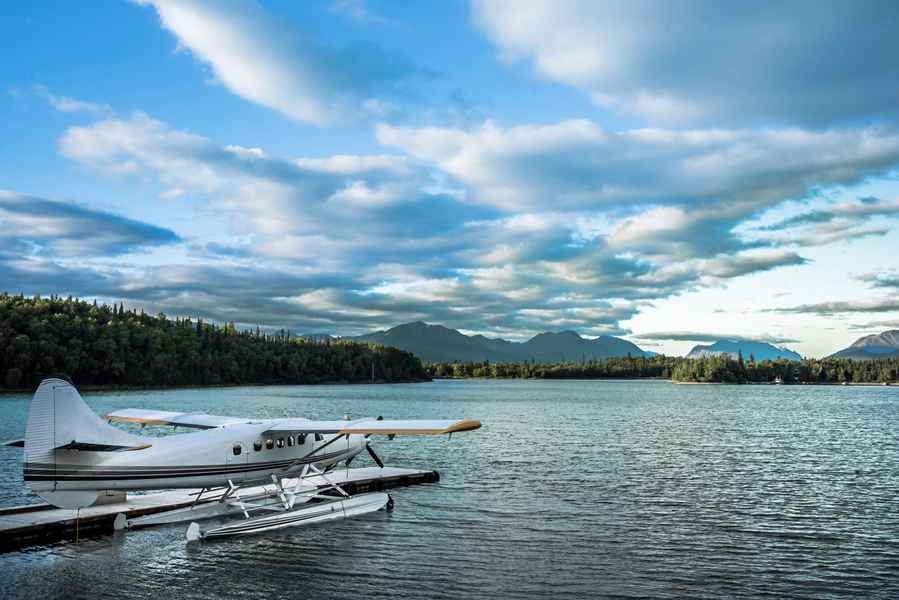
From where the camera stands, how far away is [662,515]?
19.4m

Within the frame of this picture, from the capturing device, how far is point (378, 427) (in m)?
16.0

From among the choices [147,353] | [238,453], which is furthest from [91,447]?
[147,353]

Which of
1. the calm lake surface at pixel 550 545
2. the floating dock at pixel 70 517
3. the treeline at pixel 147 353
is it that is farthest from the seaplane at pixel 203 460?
the treeline at pixel 147 353

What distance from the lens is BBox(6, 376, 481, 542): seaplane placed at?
1375 cm

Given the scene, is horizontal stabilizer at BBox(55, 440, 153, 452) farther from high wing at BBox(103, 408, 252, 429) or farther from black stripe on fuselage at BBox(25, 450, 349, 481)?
high wing at BBox(103, 408, 252, 429)

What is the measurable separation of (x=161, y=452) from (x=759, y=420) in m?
58.8

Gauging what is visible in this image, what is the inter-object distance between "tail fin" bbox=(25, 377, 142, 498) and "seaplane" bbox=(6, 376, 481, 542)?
0.06ft

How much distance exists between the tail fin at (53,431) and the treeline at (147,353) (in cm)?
9912

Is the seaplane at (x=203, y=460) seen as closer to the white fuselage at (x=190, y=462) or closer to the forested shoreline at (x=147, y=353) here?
the white fuselage at (x=190, y=462)

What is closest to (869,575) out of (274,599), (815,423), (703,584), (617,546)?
(703,584)

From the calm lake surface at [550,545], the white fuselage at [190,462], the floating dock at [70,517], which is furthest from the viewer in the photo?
the floating dock at [70,517]

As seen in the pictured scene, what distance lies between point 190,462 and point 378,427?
4128 mm

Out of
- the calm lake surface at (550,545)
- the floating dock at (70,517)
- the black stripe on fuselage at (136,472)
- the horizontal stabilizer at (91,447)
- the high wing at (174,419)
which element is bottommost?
the calm lake surface at (550,545)

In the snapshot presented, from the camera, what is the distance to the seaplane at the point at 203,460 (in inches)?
Answer: 541
